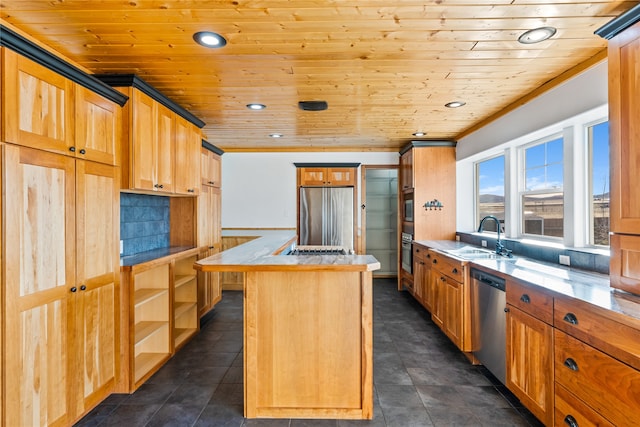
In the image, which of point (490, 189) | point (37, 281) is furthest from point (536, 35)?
point (37, 281)

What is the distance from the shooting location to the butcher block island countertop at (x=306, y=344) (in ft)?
6.59

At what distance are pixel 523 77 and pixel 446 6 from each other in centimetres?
130

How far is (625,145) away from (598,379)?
1.16m

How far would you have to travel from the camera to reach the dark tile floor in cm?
200

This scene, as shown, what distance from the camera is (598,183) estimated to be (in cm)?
242

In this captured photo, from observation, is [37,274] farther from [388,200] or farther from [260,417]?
[388,200]

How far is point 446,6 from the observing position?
63.2 inches

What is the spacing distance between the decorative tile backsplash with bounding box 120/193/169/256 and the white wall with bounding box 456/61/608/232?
372 centimetres

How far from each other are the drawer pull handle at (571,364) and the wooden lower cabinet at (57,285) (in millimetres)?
2745

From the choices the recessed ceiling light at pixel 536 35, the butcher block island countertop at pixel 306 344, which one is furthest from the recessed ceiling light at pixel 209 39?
the recessed ceiling light at pixel 536 35

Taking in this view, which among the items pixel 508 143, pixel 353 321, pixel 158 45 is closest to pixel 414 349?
pixel 353 321

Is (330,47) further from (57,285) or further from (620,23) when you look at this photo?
(57,285)

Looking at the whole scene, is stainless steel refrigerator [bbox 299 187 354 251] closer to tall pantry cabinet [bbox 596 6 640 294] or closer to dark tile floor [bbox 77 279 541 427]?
dark tile floor [bbox 77 279 541 427]

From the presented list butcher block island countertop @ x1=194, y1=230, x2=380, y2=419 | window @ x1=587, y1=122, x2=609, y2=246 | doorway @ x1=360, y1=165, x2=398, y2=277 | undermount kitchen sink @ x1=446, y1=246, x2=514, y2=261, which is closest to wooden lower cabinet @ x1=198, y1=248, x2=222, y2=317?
butcher block island countertop @ x1=194, y1=230, x2=380, y2=419
